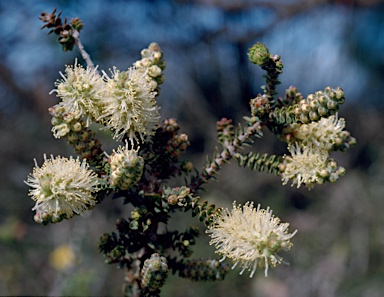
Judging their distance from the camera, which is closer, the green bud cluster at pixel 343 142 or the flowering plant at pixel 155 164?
the flowering plant at pixel 155 164

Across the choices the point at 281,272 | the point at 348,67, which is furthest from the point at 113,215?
the point at 348,67

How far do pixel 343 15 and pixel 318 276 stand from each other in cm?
265

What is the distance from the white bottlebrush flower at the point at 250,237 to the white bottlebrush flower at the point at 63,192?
255mm

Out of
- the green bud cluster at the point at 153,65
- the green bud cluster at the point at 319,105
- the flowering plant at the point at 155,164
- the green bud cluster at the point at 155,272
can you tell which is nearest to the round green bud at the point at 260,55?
the flowering plant at the point at 155,164

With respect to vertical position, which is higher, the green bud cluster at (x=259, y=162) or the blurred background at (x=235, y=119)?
the blurred background at (x=235, y=119)

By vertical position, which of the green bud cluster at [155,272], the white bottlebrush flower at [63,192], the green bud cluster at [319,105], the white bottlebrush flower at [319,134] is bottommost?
the green bud cluster at [155,272]

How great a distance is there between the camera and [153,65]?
1036mm

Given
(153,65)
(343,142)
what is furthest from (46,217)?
(343,142)

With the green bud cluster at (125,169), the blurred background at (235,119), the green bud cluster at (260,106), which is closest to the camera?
the green bud cluster at (125,169)

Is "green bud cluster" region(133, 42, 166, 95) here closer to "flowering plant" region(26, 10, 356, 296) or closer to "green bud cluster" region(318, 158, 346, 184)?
"flowering plant" region(26, 10, 356, 296)

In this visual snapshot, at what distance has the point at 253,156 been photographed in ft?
3.27

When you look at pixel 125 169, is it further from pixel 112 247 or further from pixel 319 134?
pixel 319 134

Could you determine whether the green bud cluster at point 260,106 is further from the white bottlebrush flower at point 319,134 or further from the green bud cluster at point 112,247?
the green bud cluster at point 112,247

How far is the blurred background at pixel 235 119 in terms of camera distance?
3.49 metres
